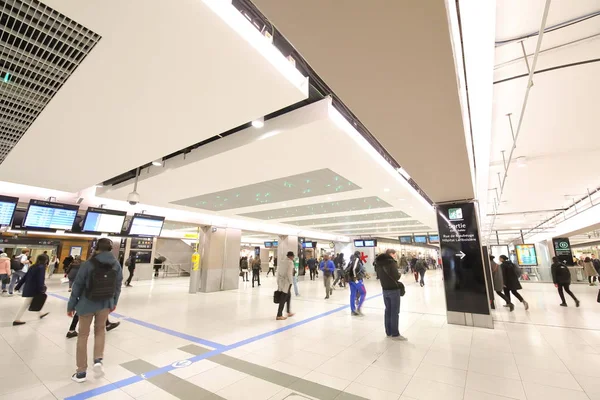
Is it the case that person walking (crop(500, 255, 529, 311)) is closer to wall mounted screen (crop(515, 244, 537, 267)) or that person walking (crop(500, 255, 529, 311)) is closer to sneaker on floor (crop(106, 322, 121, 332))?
sneaker on floor (crop(106, 322, 121, 332))

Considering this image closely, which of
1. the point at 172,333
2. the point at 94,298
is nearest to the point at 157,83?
the point at 94,298

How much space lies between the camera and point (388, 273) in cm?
482

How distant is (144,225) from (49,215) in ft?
7.58

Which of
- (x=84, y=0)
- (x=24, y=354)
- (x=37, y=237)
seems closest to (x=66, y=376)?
(x=24, y=354)

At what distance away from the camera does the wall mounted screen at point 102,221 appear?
7346 mm

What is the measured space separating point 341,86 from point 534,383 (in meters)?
3.97

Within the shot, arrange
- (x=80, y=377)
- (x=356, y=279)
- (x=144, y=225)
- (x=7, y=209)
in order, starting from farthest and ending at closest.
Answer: (x=144, y=225) < (x=356, y=279) < (x=7, y=209) < (x=80, y=377)

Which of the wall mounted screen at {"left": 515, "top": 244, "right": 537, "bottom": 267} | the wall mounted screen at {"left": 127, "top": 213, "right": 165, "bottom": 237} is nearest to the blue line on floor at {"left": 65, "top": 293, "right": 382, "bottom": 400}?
the wall mounted screen at {"left": 127, "top": 213, "right": 165, "bottom": 237}

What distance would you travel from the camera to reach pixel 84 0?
1738 millimetres

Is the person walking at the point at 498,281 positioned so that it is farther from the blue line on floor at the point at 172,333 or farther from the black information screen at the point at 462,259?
the blue line on floor at the point at 172,333

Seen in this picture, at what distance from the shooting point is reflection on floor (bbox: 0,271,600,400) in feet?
9.30

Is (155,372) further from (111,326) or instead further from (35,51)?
(35,51)

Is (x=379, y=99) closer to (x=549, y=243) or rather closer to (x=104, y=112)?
(x=104, y=112)

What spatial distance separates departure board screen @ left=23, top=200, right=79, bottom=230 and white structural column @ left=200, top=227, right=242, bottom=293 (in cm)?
521
